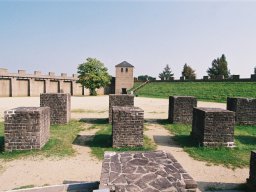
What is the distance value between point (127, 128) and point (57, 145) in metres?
2.84

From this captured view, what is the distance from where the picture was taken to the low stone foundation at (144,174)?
3.94m

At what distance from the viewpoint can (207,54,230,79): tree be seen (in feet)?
195

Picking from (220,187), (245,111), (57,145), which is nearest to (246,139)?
(245,111)

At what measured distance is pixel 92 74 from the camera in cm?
4547

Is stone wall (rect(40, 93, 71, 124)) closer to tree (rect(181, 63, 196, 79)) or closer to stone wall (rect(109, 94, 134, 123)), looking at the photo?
stone wall (rect(109, 94, 134, 123))

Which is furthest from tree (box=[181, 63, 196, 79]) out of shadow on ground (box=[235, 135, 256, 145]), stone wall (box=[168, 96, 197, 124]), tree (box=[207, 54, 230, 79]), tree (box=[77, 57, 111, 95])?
shadow on ground (box=[235, 135, 256, 145])

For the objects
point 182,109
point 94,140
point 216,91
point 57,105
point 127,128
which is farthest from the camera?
point 216,91

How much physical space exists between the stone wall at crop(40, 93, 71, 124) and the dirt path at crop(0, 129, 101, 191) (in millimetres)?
5366

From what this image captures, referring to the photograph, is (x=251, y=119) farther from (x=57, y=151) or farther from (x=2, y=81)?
(x=2, y=81)

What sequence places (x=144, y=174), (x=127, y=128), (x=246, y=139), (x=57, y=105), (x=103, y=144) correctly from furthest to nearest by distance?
(x=57, y=105)
(x=246, y=139)
(x=103, y=144)
(x=127, y=128)
(x=144, y=174)

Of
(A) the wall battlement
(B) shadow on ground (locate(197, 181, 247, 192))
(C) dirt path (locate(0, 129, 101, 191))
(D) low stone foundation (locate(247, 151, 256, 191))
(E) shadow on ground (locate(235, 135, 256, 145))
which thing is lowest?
(B) shadow on ground (locate(197, 181, 247, 192))

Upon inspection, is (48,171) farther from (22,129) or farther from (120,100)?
(120,100)

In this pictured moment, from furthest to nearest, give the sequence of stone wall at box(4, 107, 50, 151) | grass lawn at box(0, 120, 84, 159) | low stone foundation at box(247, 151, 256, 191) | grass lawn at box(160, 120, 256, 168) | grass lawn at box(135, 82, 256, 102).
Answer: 1. grass lawn at box(135, 82, 256, 102)
2. stone wall at box(4, 107, 50, 151)
3. grass lawn at box(0, 120, 84, 159)
4. grass lawn at box(160, 120, 256, 168)
5. low stone foundation at box(247, 151, 256, 191)

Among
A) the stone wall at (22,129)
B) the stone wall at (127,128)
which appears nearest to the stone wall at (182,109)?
the stone wall at (127,128)
